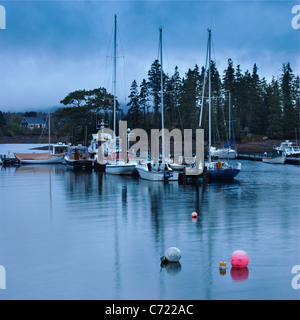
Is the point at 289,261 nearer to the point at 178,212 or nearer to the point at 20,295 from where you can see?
the point at 20,295

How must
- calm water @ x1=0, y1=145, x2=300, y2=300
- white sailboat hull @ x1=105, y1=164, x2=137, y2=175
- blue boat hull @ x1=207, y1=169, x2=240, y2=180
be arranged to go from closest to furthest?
1. calm water @ x1=0, y1=145, x2=300, y2=300
2. blue boat hull @ x1=207, y1=169, x2=240, y2=180
3. white sailboat hull @ x1=105, y1=164, x2=137, y2=175

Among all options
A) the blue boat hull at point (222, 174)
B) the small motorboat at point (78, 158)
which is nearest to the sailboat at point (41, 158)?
the small motorboat at point (78, 158)

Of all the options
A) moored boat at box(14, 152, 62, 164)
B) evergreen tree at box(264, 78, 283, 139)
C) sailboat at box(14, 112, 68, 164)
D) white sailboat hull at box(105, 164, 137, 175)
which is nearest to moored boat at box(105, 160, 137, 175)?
white sailboat hull at box(105, 164, 137, 175)

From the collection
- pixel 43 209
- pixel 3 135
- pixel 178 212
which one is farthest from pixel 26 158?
pixel 3 135

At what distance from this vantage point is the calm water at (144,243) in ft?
40.4

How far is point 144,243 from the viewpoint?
17.3 m

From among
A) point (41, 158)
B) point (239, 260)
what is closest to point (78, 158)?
point (41, 158)

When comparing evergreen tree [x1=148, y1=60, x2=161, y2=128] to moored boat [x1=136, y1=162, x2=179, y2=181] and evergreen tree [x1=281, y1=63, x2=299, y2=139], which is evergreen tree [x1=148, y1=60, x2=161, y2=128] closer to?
evergreen tree [x1=281, y1=63, x2=299, y2=139]

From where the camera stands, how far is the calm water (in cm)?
1233

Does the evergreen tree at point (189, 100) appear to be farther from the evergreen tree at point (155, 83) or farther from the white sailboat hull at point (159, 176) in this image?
the white sailboat hull at point (159, 176)

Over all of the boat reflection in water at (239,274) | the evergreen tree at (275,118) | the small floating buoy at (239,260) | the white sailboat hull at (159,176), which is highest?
the evergreen tree at (275,118)

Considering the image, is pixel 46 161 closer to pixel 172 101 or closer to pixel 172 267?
pixel 172 101

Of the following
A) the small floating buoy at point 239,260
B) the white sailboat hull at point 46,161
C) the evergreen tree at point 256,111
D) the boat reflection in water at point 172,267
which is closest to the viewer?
the boat reflection in water at point 172,267
